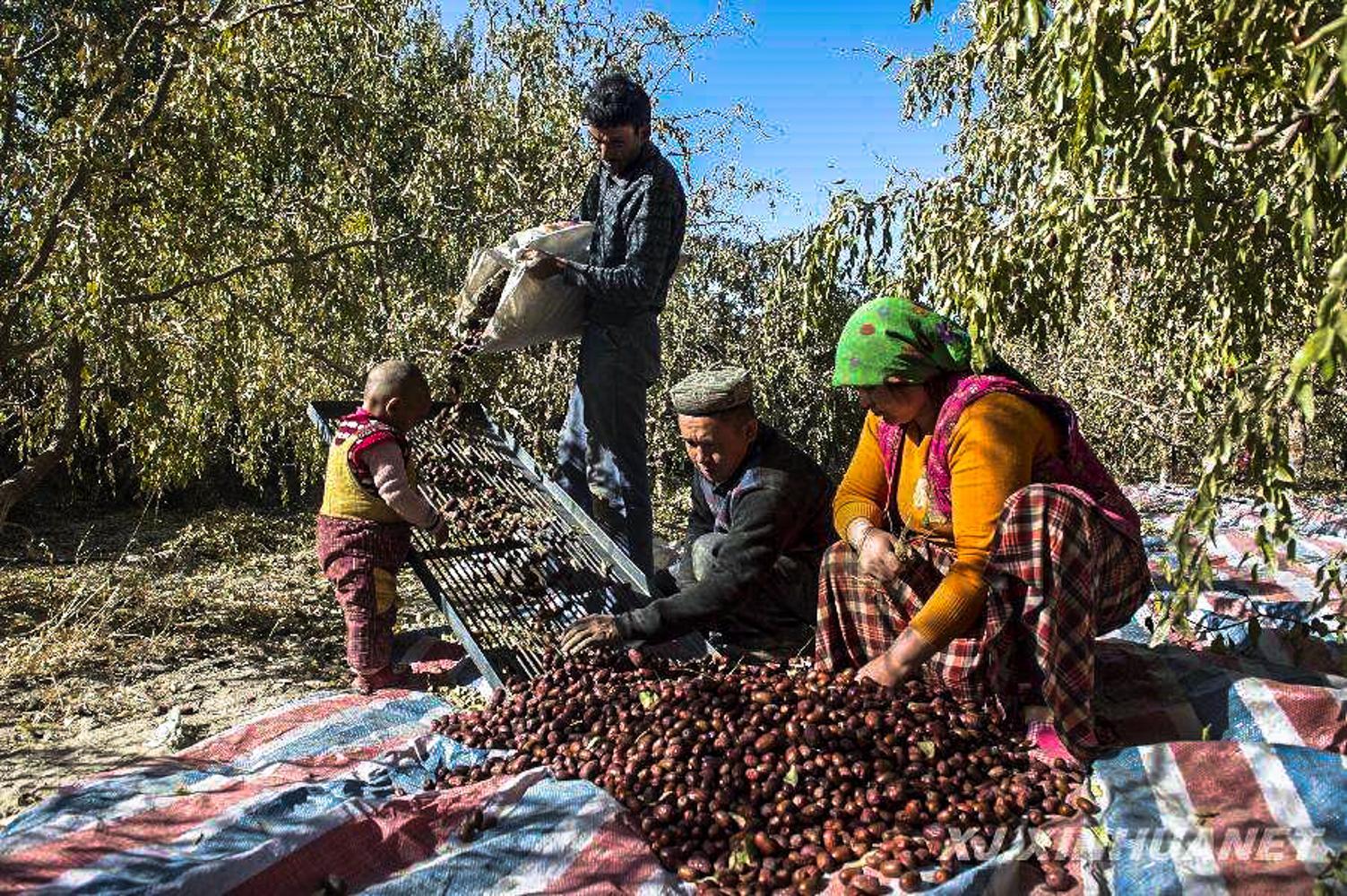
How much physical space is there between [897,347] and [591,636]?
1.15 metres

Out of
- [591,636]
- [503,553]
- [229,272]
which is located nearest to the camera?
[591,636]

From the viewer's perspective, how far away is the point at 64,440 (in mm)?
4191

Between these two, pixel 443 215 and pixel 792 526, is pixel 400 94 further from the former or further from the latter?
pixel 792 526

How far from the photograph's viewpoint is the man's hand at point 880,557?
2756 millimetres

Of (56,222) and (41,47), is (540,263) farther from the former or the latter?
(41,47)

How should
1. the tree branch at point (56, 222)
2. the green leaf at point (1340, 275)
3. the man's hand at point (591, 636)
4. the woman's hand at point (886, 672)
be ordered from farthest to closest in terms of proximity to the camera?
the tree branch at point (56, 222), the man's hand at point (591, 636), the woman's hand at point (886, 672), the green leaf at point (1340, 275)

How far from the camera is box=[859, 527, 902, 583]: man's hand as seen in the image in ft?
9.04

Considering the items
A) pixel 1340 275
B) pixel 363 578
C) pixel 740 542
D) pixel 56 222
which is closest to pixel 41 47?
pixel 56 222

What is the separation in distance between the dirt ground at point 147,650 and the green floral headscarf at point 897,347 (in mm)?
2214

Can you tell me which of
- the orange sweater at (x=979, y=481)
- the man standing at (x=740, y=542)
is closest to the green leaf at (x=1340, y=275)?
the orange sweater at (x=979, y=481)

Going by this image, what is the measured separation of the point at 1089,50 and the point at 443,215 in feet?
14.4

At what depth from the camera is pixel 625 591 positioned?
11.2 ft

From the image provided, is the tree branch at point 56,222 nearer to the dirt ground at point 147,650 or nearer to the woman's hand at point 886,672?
the dirt ground at point 147,650

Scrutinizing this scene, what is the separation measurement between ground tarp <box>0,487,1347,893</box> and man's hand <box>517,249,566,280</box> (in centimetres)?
172
